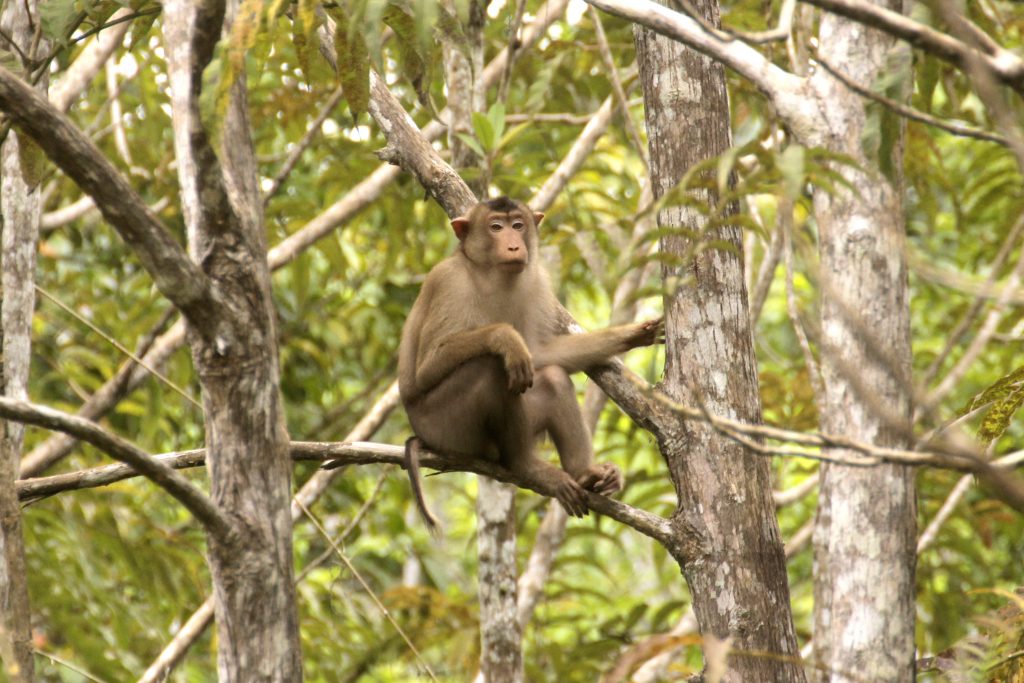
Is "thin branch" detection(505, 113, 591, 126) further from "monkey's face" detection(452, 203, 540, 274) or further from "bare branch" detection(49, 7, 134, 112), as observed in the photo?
"bare branch" detection(49, 7, 134, 112)

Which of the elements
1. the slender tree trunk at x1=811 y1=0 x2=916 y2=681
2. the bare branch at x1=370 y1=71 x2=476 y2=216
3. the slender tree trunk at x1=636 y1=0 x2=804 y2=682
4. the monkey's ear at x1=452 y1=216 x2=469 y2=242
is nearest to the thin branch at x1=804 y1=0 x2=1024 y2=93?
the slender tree trunk at x1=811 y1=0 x2=916 y2=681

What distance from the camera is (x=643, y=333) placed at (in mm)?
4742

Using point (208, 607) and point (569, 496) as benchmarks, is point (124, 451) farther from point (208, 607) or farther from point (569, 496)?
point (208, 607)

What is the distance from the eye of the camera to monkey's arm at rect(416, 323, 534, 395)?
16.6ft

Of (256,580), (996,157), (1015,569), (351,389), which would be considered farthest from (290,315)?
(256,580)

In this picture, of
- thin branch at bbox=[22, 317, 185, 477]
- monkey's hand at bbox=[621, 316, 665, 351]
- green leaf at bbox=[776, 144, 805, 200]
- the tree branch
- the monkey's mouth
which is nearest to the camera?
green leaf at bbox=[776, 144, 805, 200]

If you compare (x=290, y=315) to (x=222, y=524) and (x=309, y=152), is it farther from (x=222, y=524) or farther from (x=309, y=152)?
(x=222, y=524)

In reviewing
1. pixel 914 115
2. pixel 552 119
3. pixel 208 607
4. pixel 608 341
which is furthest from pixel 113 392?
pixel 914 115

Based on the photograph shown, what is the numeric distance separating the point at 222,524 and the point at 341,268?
18.2ft

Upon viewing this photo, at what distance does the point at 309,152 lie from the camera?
964 cm

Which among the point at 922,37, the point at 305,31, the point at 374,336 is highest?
the point at 374,336

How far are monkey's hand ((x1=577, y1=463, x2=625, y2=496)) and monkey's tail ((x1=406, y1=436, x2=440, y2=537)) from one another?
29.4 inches

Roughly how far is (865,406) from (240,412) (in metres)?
1.53

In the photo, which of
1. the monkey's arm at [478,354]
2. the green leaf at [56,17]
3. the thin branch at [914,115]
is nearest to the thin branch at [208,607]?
the monkey's arm at [478,354]
